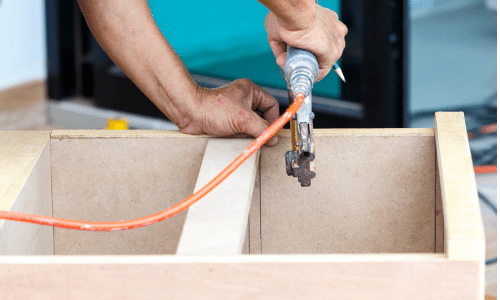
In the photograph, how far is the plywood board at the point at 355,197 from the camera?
0.88 meters

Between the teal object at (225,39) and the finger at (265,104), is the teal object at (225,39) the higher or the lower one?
the higher one

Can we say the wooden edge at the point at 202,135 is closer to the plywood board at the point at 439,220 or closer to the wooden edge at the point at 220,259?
the plywood board at the point at 439,220

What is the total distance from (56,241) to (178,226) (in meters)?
0.19

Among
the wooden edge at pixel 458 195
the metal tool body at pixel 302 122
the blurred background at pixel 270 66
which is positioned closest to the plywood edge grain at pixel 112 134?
the metal tool body at pixel 302 122

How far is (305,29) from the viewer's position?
77 cm

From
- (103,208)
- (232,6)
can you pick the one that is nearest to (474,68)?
(232,6)

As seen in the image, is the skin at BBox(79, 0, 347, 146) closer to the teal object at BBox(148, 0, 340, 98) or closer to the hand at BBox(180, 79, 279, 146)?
the hand at BBox(180, 79, 279, 146)

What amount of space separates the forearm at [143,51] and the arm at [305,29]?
16cm

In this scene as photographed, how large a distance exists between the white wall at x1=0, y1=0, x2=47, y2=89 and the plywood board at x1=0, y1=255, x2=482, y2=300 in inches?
100

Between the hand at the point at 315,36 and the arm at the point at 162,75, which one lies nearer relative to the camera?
the hand at the point at 315,36

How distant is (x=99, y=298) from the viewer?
56 centimetres

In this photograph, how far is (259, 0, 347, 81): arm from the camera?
752mm

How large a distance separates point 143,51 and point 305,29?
266mm

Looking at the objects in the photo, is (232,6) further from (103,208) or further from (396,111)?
(103,208)
